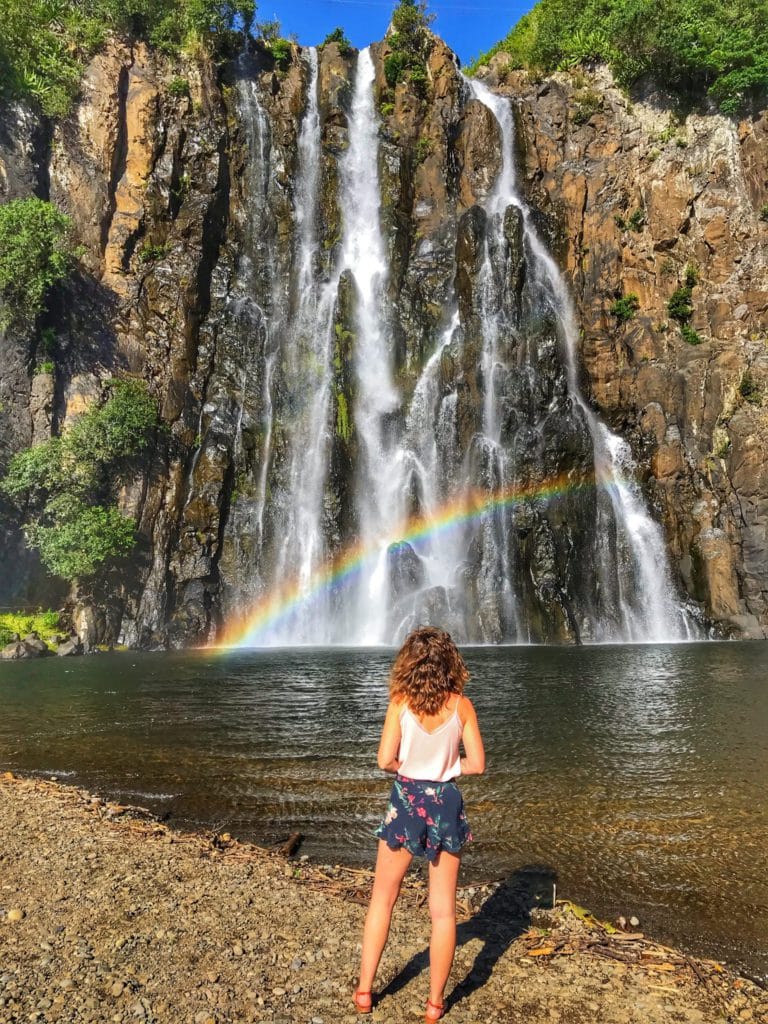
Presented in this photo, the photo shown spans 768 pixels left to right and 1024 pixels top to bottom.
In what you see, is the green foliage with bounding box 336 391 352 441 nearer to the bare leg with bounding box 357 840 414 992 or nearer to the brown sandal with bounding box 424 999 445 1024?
the bare leg with bounding box 357 840 414 992

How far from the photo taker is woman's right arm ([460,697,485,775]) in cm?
369

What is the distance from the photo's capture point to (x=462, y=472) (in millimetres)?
32500

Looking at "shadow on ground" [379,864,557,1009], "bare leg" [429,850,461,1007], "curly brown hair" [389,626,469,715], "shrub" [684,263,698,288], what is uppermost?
"shrub" [684,263,698,288]

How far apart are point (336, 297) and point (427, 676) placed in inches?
1428

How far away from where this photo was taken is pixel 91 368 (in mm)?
34719

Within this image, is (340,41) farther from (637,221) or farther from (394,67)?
(637,221)

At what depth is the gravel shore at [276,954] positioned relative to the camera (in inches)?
138

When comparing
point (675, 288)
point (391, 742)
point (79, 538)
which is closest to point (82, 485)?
point (79, 538)

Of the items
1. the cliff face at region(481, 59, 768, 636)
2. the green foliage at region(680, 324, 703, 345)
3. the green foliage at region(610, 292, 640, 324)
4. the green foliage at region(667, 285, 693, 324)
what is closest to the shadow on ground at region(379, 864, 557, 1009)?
the cliff face at region(481, 59, 768, 636)

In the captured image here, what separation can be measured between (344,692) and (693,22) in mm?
47249

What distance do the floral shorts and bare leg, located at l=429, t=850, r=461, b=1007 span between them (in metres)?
0.08

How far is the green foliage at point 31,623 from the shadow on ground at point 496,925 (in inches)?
1093

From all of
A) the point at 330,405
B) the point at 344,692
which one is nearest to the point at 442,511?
the point at 330,405

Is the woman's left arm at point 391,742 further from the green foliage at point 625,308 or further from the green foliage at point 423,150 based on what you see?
the green foliage at point 423,150
